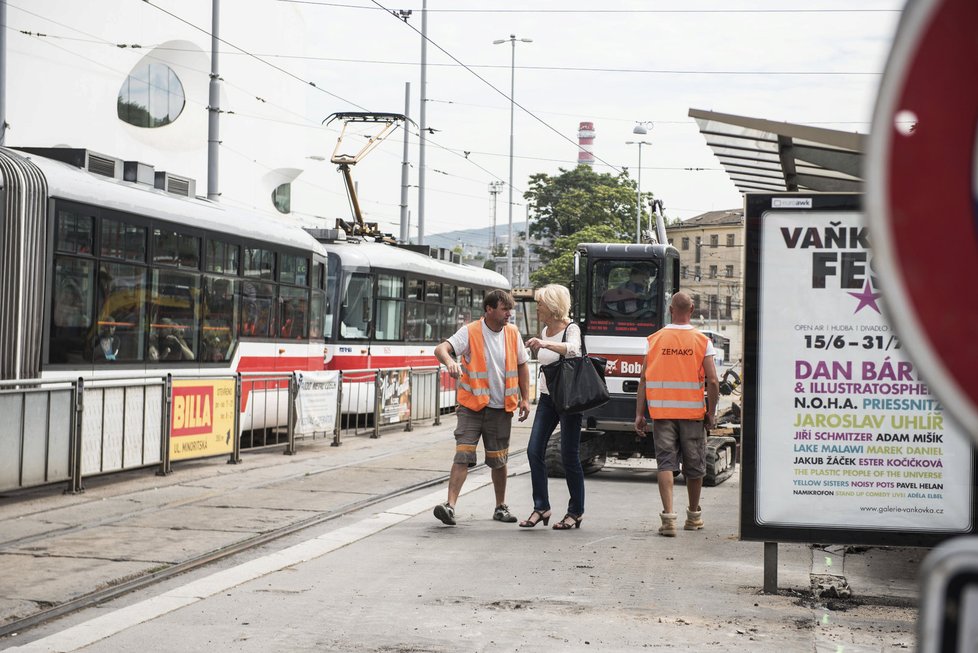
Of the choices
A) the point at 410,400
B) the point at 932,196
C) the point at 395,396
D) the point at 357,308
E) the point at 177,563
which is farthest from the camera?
the point at 357,308

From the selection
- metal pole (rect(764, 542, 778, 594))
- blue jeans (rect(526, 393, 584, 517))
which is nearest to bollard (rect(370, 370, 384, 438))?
blue jeans (rect(526, 393, 584, 517))

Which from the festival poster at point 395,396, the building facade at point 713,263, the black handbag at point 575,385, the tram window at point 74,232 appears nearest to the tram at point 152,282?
the tram window at point 74,232

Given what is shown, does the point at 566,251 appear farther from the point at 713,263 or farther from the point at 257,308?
the point at 257,308

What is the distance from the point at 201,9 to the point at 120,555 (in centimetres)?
4479

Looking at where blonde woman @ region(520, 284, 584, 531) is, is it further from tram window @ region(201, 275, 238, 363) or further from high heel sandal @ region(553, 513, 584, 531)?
tram window @ region(201, 275, 238, 363)

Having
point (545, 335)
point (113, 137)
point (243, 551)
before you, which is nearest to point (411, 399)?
point (545, 335)

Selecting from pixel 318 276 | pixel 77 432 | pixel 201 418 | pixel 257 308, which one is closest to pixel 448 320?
pixel 318 276

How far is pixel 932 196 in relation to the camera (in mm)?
1439

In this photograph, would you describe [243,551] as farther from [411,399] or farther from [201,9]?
[201,9]

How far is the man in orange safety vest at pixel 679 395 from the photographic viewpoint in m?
9.63

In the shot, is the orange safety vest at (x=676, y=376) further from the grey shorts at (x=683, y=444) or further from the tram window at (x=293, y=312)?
the tram window at (x=293, y=312)

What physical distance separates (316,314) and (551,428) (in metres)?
10.8

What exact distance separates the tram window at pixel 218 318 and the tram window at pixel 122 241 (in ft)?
6.05

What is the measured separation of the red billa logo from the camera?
1352cm
